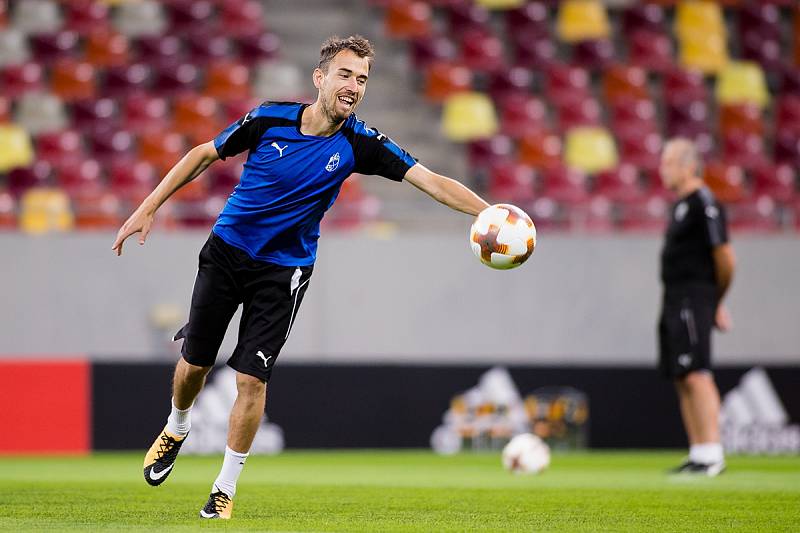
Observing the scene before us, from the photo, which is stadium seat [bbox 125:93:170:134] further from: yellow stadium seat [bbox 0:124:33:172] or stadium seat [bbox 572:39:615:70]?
stadium seat [bbox 572:39:615:70]

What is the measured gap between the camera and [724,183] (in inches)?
625

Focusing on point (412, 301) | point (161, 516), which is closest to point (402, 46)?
point (412, 301)

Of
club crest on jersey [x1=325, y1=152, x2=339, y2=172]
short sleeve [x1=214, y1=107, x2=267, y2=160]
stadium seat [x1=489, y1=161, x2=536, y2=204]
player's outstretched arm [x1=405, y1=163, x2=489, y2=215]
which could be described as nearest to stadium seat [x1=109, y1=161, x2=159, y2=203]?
stadium seat [x1=489, y1=161, x2=536, y2=204]

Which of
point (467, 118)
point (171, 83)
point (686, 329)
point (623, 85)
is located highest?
point (623, 85)

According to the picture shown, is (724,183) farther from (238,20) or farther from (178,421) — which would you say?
(178,421)

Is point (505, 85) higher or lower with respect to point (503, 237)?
higher

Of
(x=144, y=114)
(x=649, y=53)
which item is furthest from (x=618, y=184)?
(x=144, y=114)

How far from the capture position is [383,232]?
13797 millimetres

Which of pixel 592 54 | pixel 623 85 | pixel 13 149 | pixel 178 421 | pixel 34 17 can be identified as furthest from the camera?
pixel 592 54

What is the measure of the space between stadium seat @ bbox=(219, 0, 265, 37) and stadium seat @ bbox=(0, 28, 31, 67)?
2.48 meters

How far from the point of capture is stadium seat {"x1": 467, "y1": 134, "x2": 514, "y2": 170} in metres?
15.7

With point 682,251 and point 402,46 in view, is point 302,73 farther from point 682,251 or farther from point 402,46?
point 682,251

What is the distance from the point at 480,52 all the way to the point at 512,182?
8.10 ft

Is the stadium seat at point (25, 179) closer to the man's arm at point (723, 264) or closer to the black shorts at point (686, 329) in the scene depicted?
the black shorts at point (686, 329)
